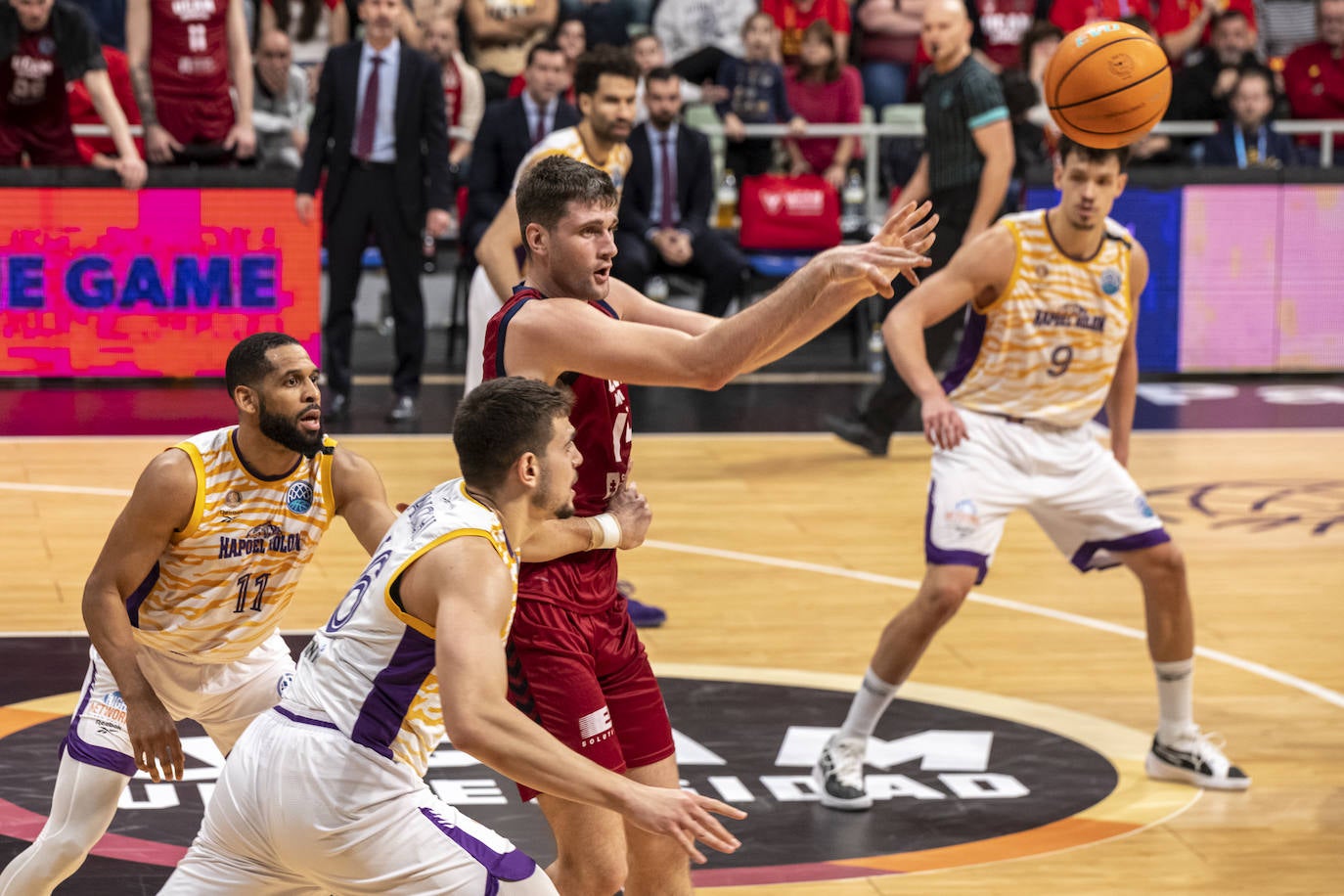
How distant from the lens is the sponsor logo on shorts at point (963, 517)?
603 centimetres

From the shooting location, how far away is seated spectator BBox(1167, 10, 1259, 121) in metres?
14.7

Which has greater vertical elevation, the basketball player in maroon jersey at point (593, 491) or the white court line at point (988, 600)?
the basketball player in maroon jersey at point (593, 491)

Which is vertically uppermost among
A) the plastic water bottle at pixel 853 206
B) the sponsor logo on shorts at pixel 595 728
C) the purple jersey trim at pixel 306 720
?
the plastic water bottle at pixel 853 206

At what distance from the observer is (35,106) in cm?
1237

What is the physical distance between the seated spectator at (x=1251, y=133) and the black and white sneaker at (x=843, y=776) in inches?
359

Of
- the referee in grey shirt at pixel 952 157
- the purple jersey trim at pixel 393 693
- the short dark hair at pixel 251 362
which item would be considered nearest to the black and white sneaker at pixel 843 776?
the short dark hair at pixel 251 362

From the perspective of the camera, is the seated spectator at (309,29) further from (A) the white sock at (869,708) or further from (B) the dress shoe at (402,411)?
(A) the white sock at (869,708)

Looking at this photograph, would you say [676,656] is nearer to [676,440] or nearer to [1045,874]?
[1045,874]

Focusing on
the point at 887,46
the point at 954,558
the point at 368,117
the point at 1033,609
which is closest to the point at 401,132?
the point at 368,117

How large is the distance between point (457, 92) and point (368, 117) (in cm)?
233

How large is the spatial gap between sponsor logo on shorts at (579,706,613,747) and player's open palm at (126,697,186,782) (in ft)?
2.86

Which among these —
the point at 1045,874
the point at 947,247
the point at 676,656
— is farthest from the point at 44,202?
the point at 1045,874

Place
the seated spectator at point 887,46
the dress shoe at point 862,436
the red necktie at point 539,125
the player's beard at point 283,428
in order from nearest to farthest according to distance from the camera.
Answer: the player's beard at point 283,428 → the dress shoe at point 862,436 → the red necktie at point 539,125 → the seated spectator at point 887,46

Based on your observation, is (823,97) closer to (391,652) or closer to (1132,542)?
(1132,542)
